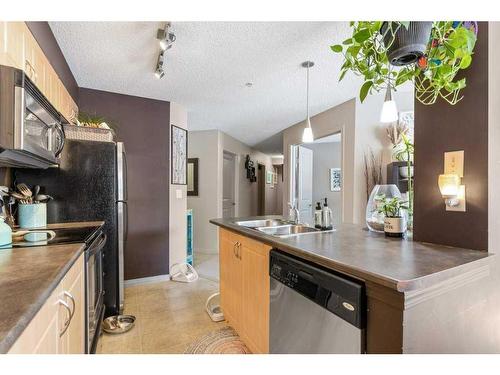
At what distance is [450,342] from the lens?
970 mm

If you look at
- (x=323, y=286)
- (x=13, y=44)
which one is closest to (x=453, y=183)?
(x=323, y=286)

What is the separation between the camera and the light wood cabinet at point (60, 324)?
2.45 feet

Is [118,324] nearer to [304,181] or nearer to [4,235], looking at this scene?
[4,235]

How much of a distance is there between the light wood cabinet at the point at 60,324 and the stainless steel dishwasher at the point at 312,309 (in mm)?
966

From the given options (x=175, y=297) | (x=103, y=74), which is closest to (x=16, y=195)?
(x=103, y=74)

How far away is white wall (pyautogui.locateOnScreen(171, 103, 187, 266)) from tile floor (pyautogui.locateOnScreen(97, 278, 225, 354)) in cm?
42

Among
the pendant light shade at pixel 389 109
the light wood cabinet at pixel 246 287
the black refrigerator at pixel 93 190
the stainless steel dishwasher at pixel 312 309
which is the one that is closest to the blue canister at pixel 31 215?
the black refrigerator at pixel 93 190

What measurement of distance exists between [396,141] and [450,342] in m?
2.79

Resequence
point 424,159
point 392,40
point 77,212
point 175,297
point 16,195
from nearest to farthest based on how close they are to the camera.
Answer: point 392,40, point 424,159, point 16,195, point 77,212, point 175,297

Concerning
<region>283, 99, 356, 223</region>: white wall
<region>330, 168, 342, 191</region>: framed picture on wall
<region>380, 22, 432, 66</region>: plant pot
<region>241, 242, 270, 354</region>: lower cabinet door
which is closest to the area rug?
<region>241, 242, 270, 354</region>: lower cabinet door

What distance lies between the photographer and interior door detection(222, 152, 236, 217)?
5770 mm

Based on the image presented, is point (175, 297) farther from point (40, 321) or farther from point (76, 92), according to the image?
point (76, 92)

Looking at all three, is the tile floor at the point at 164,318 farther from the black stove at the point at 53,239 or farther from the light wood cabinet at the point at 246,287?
the black stove at the point at 53,239
